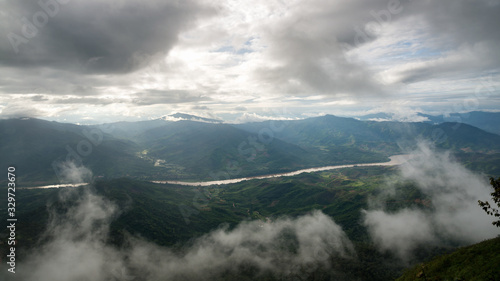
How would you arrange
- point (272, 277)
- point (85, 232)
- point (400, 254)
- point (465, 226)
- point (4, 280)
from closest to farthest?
point (4, 280), point (272, 277), point (400, 254), point (85, 232), point (465, 226)

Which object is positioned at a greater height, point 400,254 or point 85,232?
point 85,232

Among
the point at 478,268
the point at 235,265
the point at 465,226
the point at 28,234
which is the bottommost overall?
the point at 235,265

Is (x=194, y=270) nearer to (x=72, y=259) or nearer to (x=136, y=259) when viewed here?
(x=136, y=259)

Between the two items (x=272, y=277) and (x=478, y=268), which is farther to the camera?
(x=272, y=277)

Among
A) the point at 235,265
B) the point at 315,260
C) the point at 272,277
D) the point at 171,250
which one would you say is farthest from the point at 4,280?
the point at 315,260

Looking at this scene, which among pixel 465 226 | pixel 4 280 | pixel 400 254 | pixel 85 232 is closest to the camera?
pixel 4 280

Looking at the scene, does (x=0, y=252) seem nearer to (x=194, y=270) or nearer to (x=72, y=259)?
(x=72, y=259)
